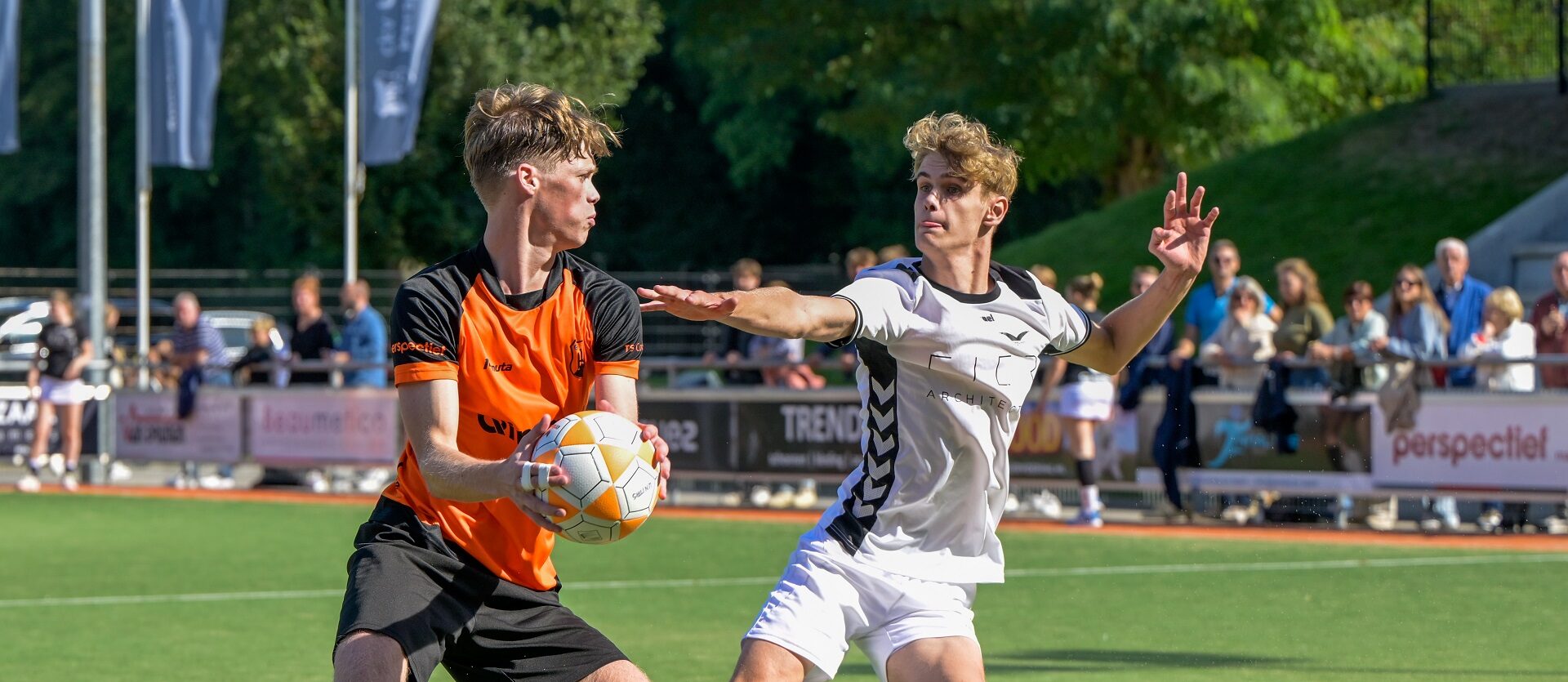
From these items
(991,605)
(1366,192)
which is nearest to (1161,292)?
(991,605)

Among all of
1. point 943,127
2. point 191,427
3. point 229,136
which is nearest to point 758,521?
point 191,427

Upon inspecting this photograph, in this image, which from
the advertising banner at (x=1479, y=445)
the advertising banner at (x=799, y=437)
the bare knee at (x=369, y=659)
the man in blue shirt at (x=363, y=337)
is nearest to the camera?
the bare knee at (x=369, y=659)

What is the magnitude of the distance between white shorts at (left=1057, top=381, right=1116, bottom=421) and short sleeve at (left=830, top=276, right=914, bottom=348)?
10.4m

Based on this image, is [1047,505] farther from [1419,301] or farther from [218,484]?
[218,484]

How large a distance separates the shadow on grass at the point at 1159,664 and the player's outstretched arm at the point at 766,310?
13.0 feet

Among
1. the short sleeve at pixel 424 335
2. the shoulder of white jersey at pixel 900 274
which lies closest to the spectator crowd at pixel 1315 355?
the shoulder of white jersey at pixel 900 274

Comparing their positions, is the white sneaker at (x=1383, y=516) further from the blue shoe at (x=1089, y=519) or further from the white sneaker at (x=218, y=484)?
the white sneaker at (x=218, y=484)

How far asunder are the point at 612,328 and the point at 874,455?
81 centimetres

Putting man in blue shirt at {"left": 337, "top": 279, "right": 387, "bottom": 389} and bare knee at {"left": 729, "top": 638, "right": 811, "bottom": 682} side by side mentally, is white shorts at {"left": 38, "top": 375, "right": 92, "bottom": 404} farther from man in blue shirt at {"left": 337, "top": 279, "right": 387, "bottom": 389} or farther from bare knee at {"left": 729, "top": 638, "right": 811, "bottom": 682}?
bare knee at {"left": 729, "top": 638, "right": 811, "bottom": 682}

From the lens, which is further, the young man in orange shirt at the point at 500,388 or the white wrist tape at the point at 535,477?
the young man in orange shirt at the point at 500,388

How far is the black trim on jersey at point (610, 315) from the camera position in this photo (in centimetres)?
486

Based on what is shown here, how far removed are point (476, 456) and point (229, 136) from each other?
52.0 metres

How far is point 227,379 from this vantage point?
22875 millimetres

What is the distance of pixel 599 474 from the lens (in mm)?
4395
